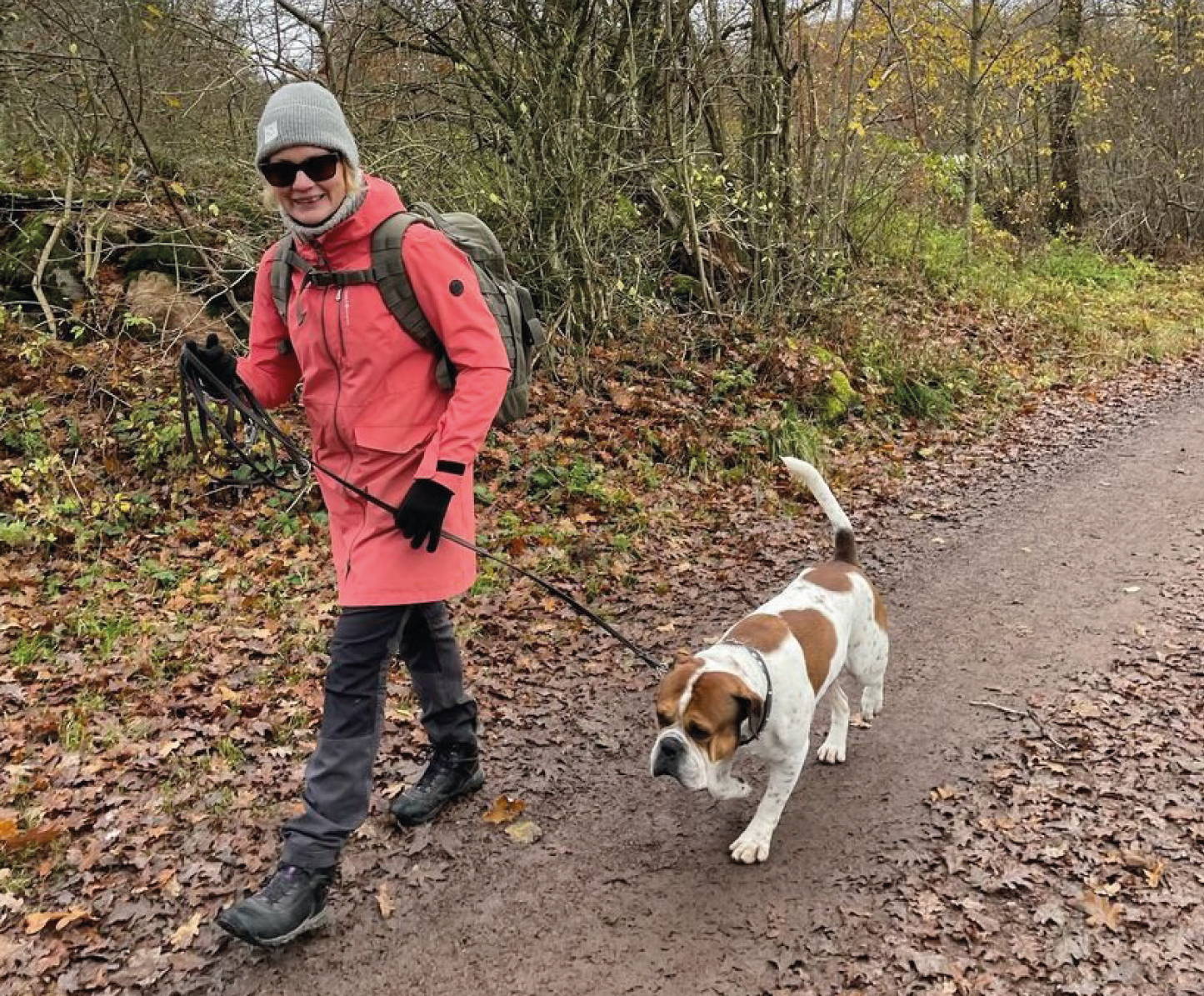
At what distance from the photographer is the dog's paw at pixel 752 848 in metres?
3.65

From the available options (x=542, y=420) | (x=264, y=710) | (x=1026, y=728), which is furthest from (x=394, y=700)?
(x=542, y=420)

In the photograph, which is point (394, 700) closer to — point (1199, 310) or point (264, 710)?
point (264, 710)

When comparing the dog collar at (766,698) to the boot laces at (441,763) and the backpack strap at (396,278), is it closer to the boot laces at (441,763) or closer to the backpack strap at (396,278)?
the boot laces at (441,763)

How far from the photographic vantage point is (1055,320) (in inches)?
513

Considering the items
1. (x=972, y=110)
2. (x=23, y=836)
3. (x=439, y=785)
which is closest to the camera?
(x=23, y=836)

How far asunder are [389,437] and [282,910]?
66.7 inches

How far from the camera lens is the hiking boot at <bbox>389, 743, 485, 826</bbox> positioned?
404 centimetres

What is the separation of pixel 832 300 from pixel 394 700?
25.4ft

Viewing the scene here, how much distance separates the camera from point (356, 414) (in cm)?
331

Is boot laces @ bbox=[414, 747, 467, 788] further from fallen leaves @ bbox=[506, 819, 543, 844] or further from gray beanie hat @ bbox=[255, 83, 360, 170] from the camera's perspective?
gray beanie hat @ bbox=[255, 83, 360, 170]

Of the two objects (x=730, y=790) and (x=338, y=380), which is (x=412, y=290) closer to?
(x=338, y=380)

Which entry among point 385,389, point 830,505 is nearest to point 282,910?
point 385,389

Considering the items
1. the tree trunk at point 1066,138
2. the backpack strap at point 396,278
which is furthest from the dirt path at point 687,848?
the tree trunk at point 1066,138

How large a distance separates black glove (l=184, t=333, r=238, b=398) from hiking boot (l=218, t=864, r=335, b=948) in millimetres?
1775
